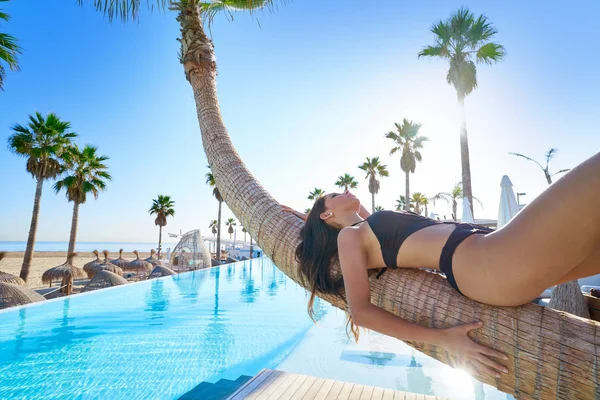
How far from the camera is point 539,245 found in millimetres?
1275

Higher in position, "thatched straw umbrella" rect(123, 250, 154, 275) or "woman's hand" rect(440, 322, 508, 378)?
"woman's hand" rect(440, 322, 508, 378)

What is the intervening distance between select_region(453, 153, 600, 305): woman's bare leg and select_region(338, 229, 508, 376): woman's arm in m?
0.21

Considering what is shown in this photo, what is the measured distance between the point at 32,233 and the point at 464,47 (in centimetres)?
2734

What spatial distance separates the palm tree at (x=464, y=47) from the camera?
637 inches

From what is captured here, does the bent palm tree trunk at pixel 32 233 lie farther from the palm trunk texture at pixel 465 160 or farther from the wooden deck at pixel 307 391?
the palm trunk texture at pixel 465 160

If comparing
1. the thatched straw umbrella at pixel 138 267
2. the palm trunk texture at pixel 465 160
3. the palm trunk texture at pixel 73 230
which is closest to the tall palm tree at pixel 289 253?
the palm trunk texture at pixel 465 160

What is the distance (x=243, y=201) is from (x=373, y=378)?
18.2 ft

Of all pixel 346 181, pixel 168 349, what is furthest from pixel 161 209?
pixel 168 349

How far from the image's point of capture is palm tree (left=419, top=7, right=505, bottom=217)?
637 inches

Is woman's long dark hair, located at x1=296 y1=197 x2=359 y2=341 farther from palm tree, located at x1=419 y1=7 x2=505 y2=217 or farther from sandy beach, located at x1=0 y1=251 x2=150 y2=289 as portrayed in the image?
sandy beach, located at x1=0 y1=251 x2=150 y2=289

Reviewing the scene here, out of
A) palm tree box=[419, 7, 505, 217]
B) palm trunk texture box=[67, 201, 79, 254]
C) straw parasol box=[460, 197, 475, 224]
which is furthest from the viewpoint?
palm trunk texture box=[67, 201, 79, 254]

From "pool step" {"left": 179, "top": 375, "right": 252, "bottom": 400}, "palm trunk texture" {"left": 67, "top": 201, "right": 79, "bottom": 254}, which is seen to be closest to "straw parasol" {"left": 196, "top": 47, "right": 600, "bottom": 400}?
"pool step" {"left": 179, "top": 375, "right": 252, "bottom": 400}

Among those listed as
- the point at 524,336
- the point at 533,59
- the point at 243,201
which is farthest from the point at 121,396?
the point at 533,59

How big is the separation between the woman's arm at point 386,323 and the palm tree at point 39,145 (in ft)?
75.5
